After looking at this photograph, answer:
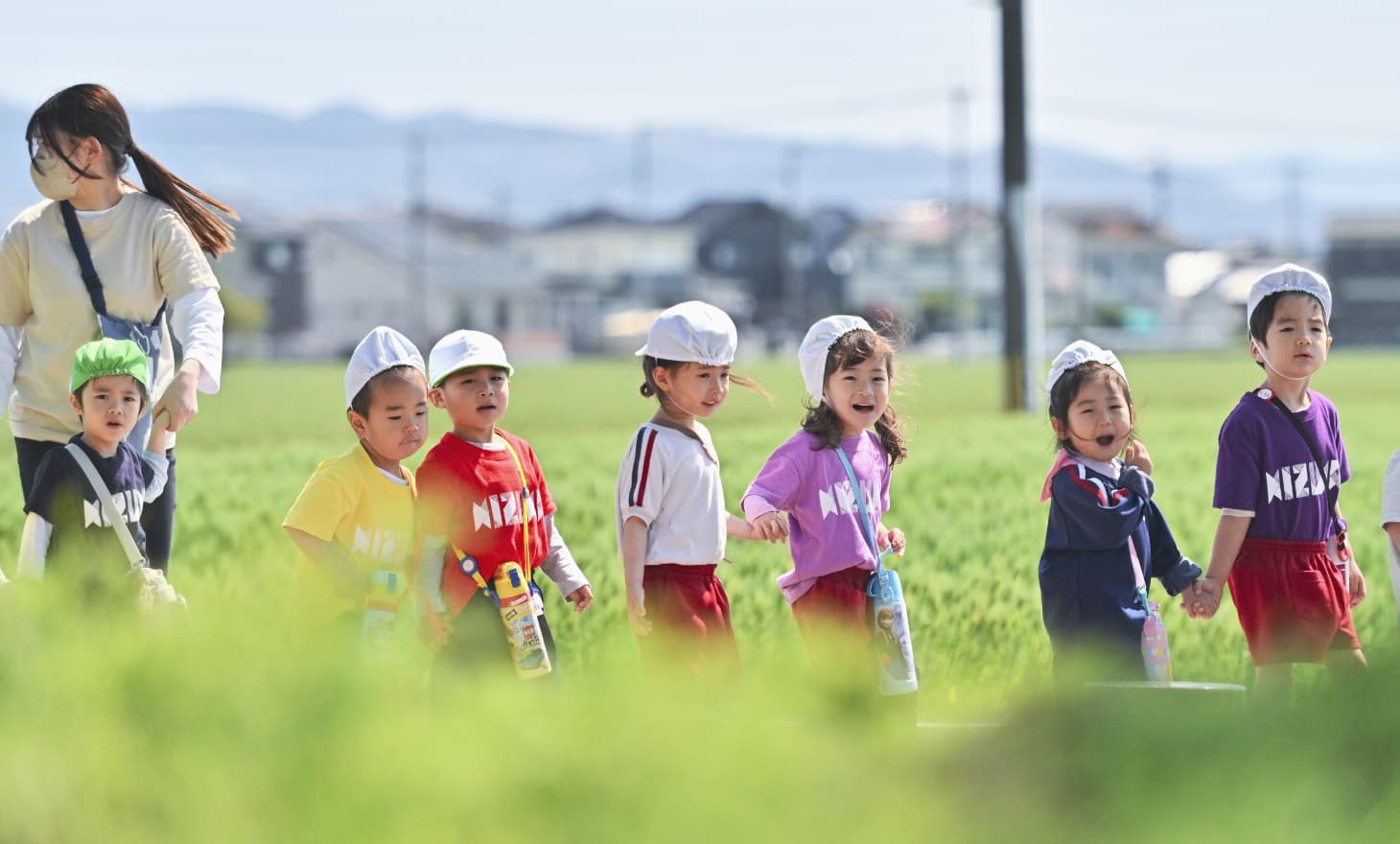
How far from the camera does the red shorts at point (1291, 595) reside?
176 inches

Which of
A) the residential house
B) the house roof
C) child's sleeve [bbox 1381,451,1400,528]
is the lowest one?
Result: child's sleeve [bbox 1381,451,1400,528]

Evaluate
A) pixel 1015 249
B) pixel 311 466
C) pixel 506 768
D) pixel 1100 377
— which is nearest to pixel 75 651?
pixel 506 768

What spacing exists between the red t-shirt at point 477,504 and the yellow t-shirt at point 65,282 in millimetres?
879

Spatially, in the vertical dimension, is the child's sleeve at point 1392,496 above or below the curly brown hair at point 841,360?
below

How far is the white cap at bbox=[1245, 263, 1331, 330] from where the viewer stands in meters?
4.56

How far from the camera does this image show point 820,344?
4.71 metres

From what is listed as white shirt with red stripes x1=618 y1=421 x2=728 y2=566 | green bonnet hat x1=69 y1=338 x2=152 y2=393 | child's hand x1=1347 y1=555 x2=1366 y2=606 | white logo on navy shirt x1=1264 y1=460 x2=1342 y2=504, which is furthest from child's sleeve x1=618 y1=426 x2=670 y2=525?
child's hand x1=1347 y1=555 x2=1366 y2=606

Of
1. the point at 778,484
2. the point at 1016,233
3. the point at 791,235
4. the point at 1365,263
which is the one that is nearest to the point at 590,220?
the point at 791,235

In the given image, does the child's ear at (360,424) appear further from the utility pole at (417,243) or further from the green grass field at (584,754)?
the utility pole at (417,243)

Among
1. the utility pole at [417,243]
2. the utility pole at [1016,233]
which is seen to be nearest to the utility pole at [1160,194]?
the utility pole at [417,243]

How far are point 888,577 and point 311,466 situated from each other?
8.42 m

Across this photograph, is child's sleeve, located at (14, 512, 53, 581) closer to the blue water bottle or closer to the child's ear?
the child's ear

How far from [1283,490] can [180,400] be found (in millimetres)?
2812

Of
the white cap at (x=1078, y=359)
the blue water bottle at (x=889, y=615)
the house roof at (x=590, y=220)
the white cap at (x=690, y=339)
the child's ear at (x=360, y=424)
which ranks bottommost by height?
the blue water bottle at (x=889, y=615)
